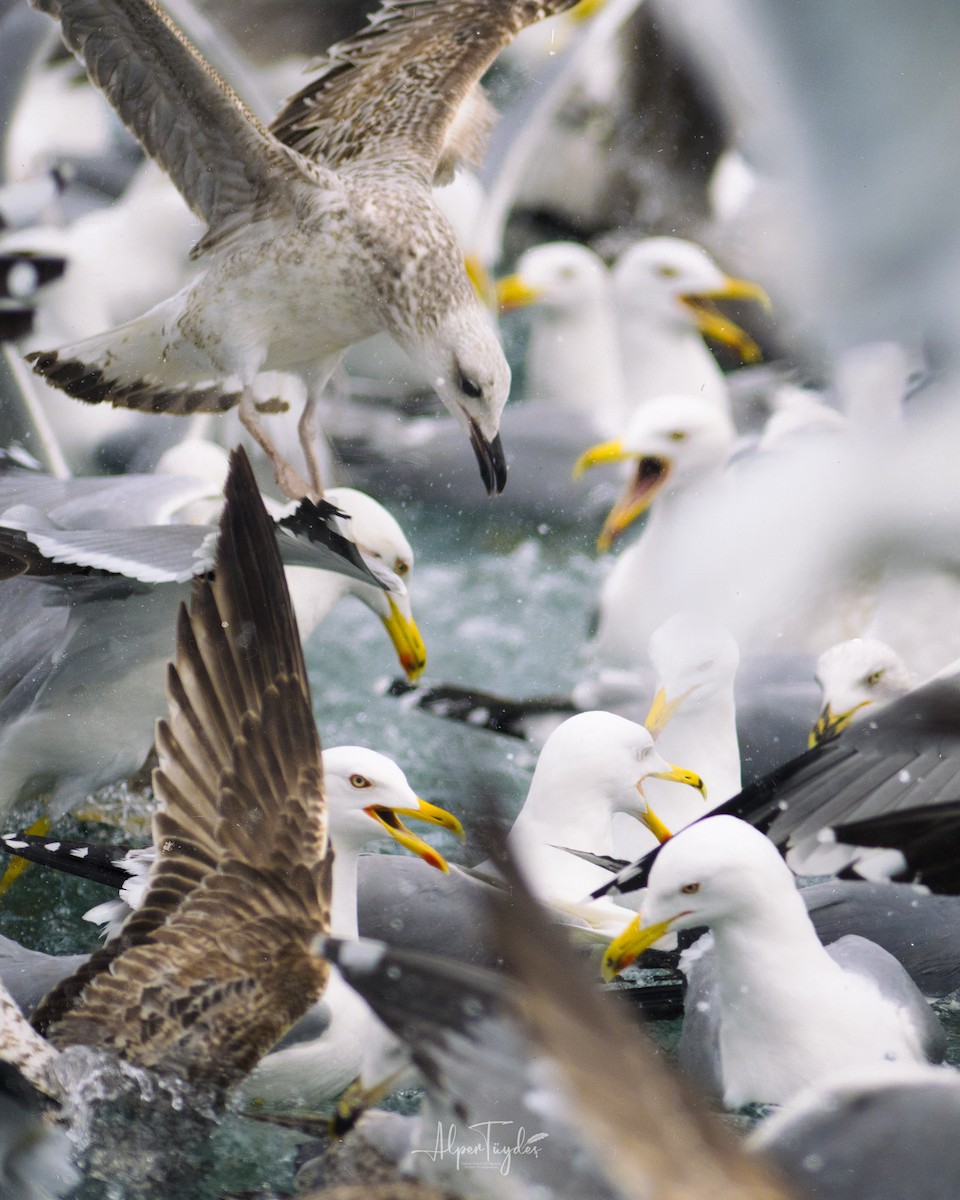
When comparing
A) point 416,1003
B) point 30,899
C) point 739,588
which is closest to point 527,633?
point 739,588

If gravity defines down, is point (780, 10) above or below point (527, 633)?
above

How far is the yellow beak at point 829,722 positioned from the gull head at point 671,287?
1.42m

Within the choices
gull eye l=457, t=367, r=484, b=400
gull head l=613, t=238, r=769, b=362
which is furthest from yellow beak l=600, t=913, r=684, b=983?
gull head l=613, t=238, r=769, b=362

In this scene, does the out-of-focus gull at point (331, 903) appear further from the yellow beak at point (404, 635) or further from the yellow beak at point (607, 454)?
the yellow beak at point (607, 454)

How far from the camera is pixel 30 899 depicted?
2344mm

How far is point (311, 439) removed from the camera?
275 cm

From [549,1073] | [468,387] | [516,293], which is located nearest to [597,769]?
[468,387]

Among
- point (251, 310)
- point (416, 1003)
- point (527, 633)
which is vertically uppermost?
point (251, 310)

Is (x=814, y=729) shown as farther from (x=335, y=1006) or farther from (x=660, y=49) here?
(x=660, y=49)

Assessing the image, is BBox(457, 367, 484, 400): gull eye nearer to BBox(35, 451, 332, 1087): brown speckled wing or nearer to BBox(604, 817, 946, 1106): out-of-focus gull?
BBox(35, 451, 332, 1087): brown speckled wing

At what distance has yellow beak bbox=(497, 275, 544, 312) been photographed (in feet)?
12.5

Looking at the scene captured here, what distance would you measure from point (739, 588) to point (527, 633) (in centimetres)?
53

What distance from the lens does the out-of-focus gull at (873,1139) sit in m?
1.39

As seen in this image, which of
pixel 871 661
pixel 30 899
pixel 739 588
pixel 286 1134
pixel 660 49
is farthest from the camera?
pixel 660 49
